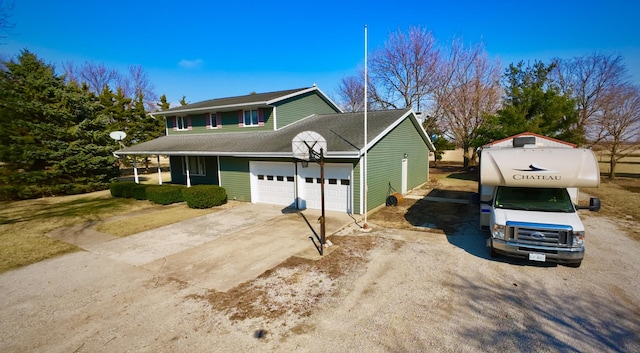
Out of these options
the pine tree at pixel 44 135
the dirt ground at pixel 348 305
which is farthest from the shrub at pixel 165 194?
the pine tree at pixel 44 135

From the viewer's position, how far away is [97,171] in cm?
2266

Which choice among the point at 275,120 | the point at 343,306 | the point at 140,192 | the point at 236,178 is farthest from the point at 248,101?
the point at 343,306

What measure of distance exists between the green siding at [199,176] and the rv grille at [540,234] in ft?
55.0

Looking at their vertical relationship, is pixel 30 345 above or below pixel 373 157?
below

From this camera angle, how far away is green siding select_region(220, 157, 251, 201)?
1637 centimetres

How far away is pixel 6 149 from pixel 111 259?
17244 mm

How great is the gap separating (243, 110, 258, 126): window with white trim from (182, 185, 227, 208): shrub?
204 inches

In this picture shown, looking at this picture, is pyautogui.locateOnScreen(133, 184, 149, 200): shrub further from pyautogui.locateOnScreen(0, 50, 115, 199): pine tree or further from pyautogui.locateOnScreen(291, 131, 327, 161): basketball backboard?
pyautogui.locateOnScreen(291, 131, 327, 161): basketball backboard

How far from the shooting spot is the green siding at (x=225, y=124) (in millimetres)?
18359

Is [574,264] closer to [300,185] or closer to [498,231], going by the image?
[498,231]

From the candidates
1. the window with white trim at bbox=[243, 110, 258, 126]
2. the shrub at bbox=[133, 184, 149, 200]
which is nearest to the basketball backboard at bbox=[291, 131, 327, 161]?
the window with white trim at bbox=[243, 110, 258, 126]

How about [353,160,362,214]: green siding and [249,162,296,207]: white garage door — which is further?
[249,162,296,207]: white garage door

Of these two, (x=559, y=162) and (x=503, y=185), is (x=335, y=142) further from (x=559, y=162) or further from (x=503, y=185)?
(x=559, y=162)

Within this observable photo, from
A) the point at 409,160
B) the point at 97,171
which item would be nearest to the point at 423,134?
the point at 409,160
